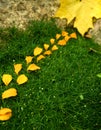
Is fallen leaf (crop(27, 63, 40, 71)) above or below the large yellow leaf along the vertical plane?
below

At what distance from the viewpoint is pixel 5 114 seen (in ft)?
9.09

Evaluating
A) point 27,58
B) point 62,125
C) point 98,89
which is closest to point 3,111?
point 62,125

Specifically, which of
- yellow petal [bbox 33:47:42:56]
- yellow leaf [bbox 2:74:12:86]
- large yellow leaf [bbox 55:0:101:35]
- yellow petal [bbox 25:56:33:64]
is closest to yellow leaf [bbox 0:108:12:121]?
yellow leaf [bbox 2:74:12:86]

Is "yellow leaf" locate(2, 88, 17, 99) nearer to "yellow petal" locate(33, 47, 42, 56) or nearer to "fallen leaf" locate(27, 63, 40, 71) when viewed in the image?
"fallen leaf" locate(27, 63, 40, 71)

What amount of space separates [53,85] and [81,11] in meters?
1.44

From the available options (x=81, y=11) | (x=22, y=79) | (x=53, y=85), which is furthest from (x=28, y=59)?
(x=81, y=11)

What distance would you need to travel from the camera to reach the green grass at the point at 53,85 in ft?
9.22

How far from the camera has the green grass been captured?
281 cm

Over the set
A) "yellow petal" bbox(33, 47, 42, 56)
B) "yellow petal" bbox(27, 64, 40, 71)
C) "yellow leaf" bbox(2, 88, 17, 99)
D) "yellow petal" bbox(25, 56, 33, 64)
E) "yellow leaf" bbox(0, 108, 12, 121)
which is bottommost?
"yellow leaf" bbox(0, 108, 12, 121)

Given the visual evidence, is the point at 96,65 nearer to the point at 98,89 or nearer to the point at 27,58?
the point at 98,89

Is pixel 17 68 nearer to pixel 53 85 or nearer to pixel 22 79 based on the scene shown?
pixel 22 79

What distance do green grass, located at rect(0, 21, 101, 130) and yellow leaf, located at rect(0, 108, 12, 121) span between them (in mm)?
42

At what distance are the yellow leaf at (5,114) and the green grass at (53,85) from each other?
0.14ft

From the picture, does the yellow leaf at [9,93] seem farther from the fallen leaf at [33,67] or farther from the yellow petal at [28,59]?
the yellow petal at [28,59]
